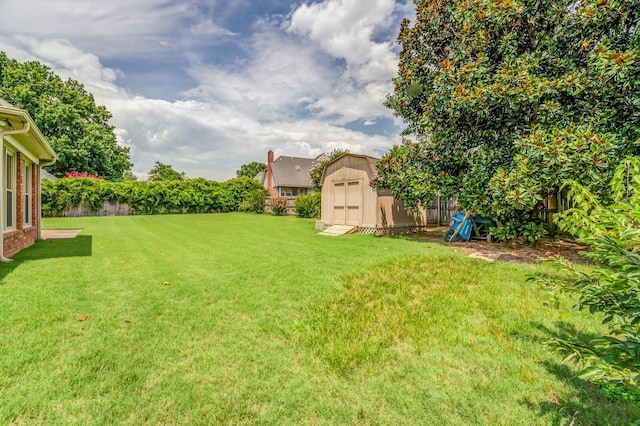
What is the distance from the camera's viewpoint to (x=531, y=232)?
26.0 ft

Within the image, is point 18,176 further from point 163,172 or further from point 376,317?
point 163,172

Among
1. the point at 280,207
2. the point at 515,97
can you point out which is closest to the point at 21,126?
the point at 515,97

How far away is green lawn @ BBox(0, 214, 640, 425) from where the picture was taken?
2117 mm

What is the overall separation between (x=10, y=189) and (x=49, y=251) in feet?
5.75

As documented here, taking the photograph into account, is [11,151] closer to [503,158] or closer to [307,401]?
[307,401]

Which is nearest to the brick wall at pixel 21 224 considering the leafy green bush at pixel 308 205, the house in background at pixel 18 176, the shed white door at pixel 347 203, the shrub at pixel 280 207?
the house in background at pixel 18 176

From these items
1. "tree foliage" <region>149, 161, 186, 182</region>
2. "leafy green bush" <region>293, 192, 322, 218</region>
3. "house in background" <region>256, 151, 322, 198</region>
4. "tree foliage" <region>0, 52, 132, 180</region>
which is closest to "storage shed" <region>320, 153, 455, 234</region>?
"leafy green bush" <region>293, 192, 322, 218</region>

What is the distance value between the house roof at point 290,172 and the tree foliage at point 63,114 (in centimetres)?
1706

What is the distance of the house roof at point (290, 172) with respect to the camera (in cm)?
3538

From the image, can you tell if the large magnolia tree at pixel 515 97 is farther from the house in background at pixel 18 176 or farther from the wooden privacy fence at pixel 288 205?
the wooden privacy fence at pixel 288 205

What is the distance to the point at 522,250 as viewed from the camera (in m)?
7.96

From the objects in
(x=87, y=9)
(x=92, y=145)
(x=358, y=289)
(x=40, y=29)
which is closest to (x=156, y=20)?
(x=87, y=9)

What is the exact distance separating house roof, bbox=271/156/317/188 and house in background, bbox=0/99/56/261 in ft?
86.4

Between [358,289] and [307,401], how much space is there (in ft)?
8.36
